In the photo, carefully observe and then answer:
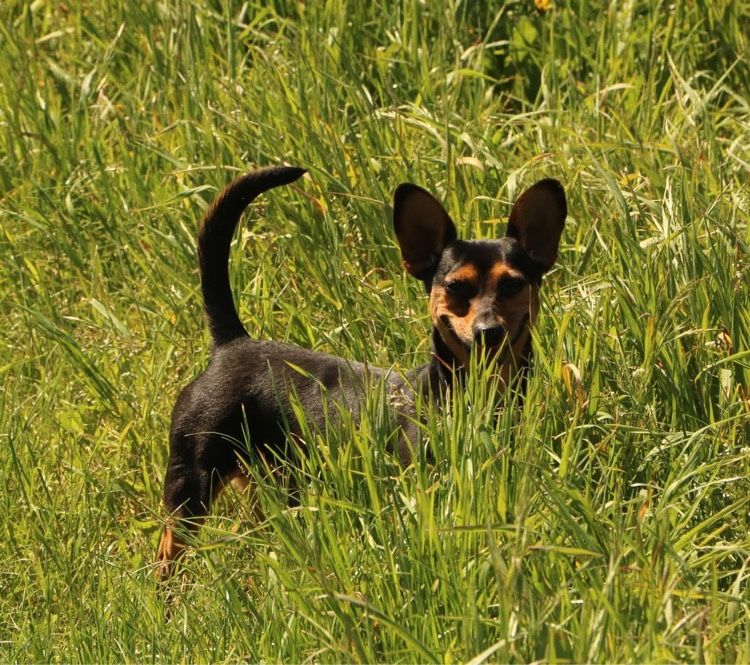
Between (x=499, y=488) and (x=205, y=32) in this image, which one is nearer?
(x=499, y=488)

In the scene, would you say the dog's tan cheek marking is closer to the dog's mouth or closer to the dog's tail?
the dog's mouth

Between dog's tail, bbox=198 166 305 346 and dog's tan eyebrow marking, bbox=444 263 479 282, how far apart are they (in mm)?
547

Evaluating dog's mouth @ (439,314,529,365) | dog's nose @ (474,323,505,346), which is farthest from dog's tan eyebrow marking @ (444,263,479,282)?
dog's nose @ (474,323,505,346)

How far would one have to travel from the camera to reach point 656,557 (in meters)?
2.92

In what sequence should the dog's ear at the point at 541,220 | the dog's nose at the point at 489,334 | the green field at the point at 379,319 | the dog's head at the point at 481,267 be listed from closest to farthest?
the green field at the point at 379,319, the dog's nose at the point at 489,334, the dog's head at the point at 481,267, the dog's ear at the point at 541,220

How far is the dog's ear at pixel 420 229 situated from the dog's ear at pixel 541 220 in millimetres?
204

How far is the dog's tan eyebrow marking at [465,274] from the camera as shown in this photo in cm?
420

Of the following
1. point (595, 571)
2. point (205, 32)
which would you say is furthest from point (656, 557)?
point (205, 32)

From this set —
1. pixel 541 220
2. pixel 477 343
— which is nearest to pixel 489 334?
pixel 477 343

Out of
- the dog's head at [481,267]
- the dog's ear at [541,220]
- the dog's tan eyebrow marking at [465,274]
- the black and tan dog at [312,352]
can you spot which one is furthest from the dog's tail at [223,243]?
the dog's ear at [541,220]

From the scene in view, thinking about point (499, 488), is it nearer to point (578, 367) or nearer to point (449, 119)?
point (578, 367)

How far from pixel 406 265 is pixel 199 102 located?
152 cm

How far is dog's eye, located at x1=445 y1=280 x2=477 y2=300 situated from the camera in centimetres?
420

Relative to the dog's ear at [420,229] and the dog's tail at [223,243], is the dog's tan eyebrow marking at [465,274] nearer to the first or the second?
the dog's ear at [420,229]
